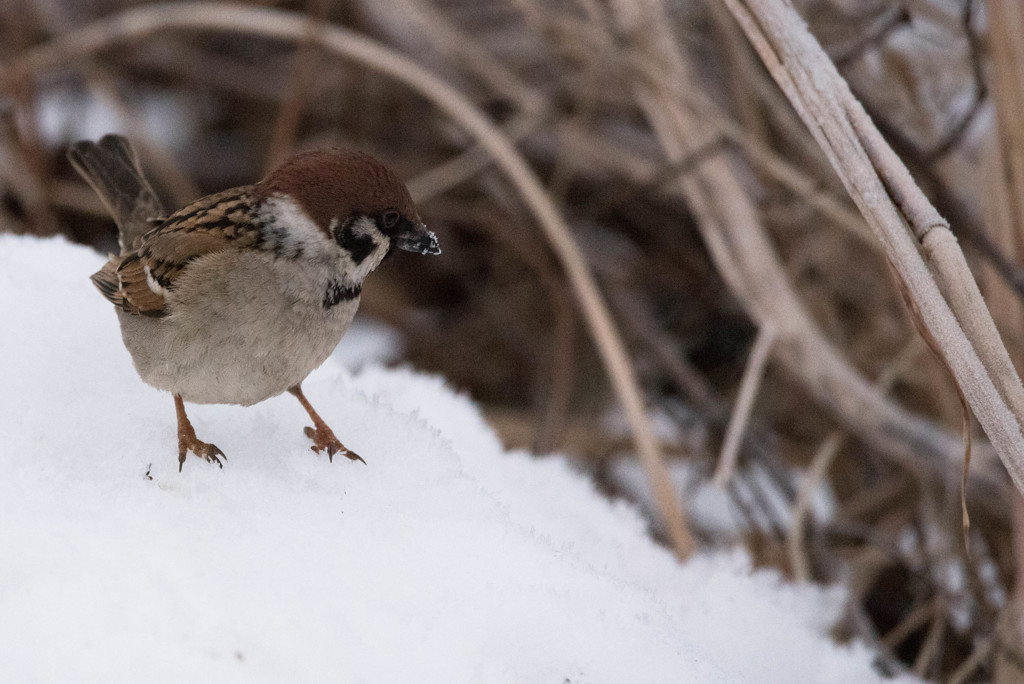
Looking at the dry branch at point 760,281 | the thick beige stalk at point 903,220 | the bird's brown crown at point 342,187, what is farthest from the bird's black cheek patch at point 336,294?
the dry branch at point 760,281

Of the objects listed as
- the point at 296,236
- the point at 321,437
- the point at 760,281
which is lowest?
the point at 321,437

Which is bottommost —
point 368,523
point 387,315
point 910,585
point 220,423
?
point 387,315

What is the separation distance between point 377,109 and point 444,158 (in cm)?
38

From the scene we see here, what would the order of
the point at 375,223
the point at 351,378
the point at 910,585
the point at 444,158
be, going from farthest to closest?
the point at 444,158 < the point at 910,585 < the point at 351,378 < the point at 375,223

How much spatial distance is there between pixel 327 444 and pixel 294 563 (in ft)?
1.37

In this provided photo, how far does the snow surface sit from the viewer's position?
3.76 feet

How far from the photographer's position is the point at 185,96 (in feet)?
15.5

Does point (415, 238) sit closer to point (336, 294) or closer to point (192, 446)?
point (336, 294)

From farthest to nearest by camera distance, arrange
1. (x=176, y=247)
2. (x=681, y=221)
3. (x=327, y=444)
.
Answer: (x=681, y=221) → (x=176, y=247) → (x=327, y=444)

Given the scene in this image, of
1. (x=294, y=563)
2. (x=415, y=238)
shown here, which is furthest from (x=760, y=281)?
(x=294, y=563)

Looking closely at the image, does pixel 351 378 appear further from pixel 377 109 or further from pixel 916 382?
pixel 377 109

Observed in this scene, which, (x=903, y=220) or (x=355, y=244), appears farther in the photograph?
(x=355, y=244)

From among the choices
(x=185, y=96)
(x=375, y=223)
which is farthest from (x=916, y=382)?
(x=185, y=96)

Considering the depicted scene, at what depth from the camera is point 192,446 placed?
5.16 feet
